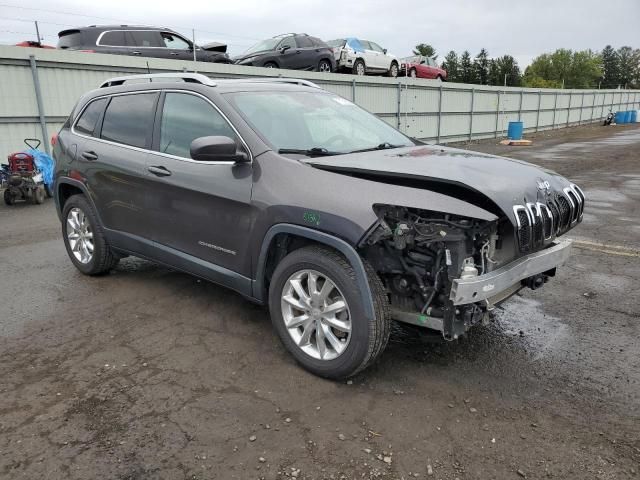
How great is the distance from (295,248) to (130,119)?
219cm

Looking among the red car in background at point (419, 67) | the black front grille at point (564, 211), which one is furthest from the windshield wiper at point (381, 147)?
the red car in background at point (419, 67)

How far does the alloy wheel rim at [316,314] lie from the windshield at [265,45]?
16.2 meters

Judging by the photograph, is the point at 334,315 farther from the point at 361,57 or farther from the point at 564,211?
the point at 361,57

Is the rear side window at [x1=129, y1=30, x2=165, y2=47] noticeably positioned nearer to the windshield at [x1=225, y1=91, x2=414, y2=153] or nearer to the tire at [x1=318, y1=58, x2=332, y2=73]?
the tire at [x1=318, y1=58, x2=332, y2=73]

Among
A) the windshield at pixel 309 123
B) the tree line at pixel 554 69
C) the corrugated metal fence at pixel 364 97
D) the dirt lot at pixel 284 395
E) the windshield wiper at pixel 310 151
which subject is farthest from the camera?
the tree line at pixel 554 69

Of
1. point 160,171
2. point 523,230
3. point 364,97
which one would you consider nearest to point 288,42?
point 364,97

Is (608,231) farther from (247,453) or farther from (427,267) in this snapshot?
(247,453)

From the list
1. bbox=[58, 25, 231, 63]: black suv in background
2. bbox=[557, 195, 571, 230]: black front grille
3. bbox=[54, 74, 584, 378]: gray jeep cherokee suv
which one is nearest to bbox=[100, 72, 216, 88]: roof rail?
bbox=[54, 74, 584, 378]: gray jeep cherokee suv

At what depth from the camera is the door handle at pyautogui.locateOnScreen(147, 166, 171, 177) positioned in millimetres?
4106

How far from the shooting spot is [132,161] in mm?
4438

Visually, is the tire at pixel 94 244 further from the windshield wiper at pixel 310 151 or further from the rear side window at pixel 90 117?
the windshield wiper at pixel 310 151

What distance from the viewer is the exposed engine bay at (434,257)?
2918 mm

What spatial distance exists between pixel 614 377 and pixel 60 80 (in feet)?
39.4

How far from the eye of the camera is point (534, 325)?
13.7 feet
